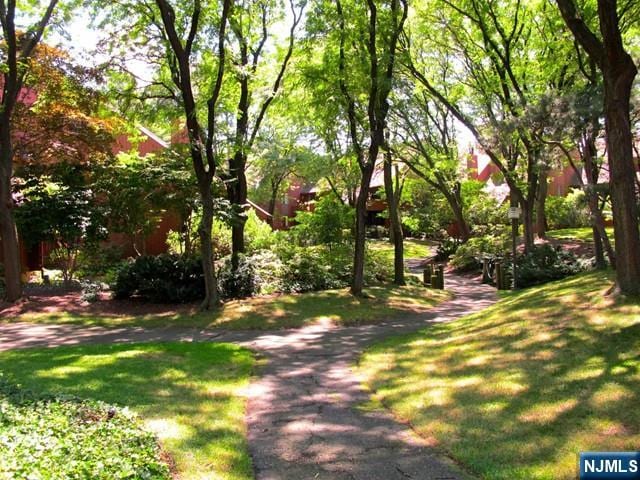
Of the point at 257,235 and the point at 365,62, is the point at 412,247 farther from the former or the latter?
the point at 365,62

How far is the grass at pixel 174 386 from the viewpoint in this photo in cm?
497

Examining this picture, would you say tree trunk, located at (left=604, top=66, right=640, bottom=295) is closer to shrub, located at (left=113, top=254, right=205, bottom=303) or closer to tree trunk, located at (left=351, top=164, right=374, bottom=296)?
tree trunk, located at (left=351, top=164, right=374, bottom=296)

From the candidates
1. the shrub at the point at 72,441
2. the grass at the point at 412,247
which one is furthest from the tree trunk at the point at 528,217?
the shrub at the point at 72,441

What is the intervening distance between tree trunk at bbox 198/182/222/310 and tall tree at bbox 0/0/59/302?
536cm

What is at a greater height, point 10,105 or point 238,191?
point 10,105

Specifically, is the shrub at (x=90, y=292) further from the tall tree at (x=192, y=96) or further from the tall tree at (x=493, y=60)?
the tall tree at (x=493, y=60)

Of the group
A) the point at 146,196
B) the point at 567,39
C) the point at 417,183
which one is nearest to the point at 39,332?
the point at 146,196

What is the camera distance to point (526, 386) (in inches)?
253

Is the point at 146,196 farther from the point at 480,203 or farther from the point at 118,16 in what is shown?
the point at 480,203

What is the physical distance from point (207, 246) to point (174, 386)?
786 centimetres

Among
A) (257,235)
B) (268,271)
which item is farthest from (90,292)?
(257,235)

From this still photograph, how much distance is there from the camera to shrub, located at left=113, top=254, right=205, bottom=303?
16422 mm

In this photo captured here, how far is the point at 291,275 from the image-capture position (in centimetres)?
1809

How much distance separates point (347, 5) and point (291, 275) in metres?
8.21
